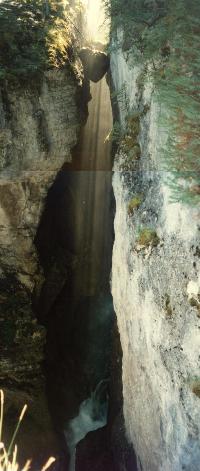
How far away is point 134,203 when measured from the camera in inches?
290

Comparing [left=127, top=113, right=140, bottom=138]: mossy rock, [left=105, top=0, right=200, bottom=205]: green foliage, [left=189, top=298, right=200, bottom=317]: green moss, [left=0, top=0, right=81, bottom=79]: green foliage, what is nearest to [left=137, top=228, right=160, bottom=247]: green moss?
[left=105, top=0, right=200, bottom=205]: green foliage

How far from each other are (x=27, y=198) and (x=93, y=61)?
4.01 m

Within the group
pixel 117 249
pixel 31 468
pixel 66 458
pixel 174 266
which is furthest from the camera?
pixel 66 458

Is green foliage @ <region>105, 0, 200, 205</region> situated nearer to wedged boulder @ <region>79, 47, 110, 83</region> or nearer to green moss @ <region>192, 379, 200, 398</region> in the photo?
green moss @ <region>192, 379, 200, 398</region>

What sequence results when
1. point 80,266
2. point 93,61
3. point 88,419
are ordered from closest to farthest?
point 93,61 < point 88,419 < point 80,266

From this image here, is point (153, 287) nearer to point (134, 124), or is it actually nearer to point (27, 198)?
point (134, 124)

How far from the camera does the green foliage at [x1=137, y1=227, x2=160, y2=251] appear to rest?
6451 millimetres

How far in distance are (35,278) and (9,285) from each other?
721mm

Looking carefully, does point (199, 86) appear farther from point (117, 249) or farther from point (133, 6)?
point (117, 249)

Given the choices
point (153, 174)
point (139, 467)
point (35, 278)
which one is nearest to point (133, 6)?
point (153, 174)

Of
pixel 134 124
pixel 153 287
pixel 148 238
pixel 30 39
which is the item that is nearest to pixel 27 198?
pixel 30 39

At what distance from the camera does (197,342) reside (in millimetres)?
5129

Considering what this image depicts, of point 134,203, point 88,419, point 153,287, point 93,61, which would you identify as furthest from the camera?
point 88,419

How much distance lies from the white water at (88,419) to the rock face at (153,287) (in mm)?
3086
